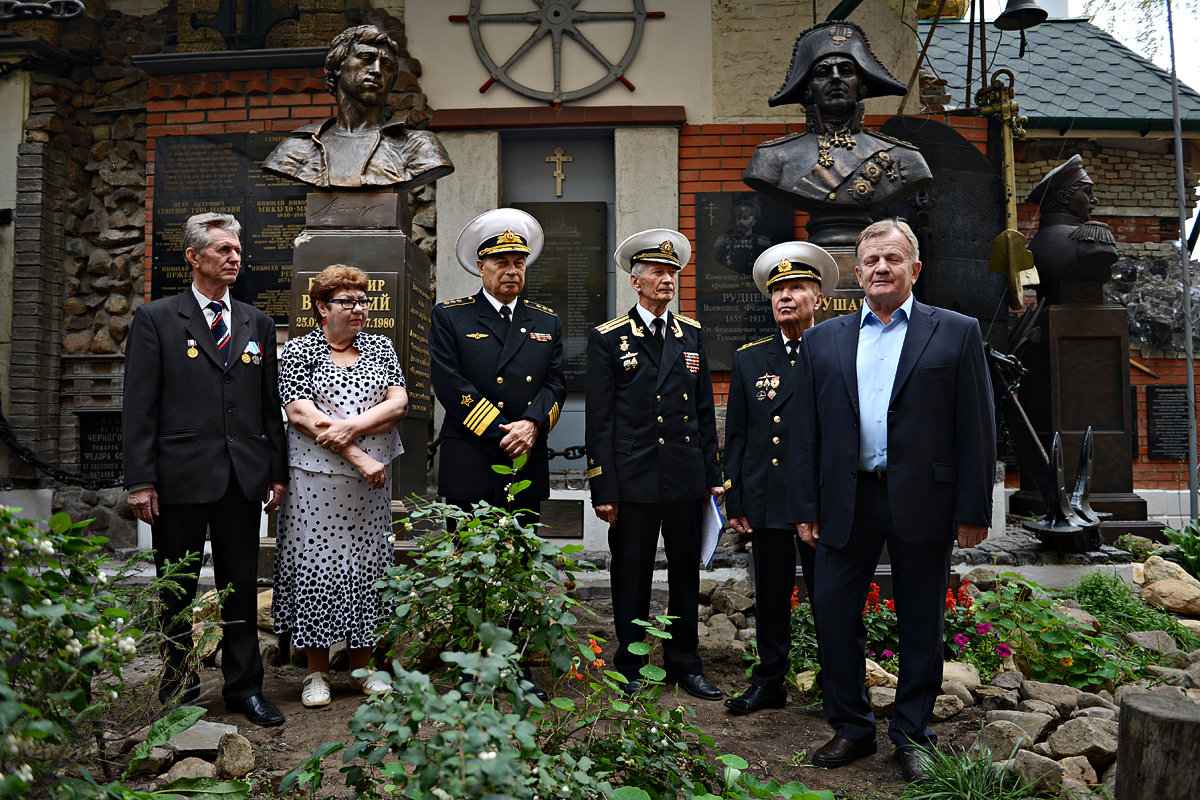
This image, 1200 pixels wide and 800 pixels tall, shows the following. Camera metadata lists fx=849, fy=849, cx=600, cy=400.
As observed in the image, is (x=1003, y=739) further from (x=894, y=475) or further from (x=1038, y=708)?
(x=894, y=475)

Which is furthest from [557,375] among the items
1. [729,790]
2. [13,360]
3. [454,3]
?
A: [13,360]

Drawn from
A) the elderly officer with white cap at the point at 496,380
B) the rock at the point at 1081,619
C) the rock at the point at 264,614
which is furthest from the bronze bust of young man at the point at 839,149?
the rock at the point at 264,614

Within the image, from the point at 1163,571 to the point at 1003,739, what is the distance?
346 centimetres

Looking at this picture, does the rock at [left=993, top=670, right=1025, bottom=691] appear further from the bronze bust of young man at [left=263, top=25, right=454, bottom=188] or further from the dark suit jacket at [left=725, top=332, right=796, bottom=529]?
the bronze bust of young man at [left=263, top=25, right=454, bottom=188]

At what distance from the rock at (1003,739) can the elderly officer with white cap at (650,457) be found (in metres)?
1.06

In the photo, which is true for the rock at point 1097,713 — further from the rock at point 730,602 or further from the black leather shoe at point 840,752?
the rock at point 730,602

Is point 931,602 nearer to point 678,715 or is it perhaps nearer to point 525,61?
point 678,715

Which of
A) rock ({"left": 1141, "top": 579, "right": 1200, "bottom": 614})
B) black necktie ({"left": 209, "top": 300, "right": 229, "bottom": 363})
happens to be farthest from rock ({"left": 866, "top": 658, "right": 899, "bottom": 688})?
black necktie ({"left": 209, "top": 300, "right": 229, "bottom": 363})

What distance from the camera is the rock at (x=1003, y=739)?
2611mm

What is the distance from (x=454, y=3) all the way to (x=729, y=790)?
690 cm

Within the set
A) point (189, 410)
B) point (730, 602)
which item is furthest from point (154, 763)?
point (730, 602)

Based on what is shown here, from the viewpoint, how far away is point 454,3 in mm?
7250

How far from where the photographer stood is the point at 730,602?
4598 mm

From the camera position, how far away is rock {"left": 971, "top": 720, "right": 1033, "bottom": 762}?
2.61 m
